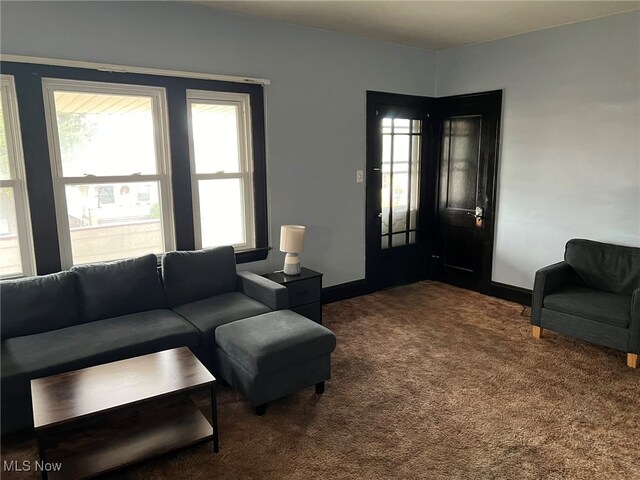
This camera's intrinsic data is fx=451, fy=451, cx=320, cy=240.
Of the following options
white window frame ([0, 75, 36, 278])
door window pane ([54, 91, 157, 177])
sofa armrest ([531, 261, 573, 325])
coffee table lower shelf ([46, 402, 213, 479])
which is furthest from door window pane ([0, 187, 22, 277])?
sofa armrest ([531, 261, 573, 325])

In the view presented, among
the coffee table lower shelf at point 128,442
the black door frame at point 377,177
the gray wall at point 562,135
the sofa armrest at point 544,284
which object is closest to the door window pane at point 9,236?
the coffee table lower shelf at point 128,442

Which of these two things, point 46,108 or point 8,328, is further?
point 46,108

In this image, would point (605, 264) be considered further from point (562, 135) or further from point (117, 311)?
point (117, 311)

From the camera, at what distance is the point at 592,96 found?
3.95m

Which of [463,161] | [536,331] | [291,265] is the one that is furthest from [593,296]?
[291,265]

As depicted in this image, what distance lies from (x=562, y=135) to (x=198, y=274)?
348 cm

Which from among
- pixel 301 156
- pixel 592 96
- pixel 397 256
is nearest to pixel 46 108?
pixel 301 156

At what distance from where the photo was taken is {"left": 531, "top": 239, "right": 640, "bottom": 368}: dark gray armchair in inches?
129

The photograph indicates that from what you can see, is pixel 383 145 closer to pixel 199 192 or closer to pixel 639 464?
pixel 199 192

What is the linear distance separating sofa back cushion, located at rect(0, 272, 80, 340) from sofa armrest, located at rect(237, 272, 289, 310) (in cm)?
120

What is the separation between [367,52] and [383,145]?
954 millimetres

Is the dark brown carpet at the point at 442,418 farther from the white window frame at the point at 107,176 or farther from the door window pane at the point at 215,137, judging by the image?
the door window pane at the point at 215,137

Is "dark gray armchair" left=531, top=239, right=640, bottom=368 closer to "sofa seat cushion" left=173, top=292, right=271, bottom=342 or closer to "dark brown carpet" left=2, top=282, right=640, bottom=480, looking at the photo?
"dark brown carpet" left=2, top=282, right=640, bottom=480

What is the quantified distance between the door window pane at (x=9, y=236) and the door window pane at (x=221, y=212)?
4.32 feet
